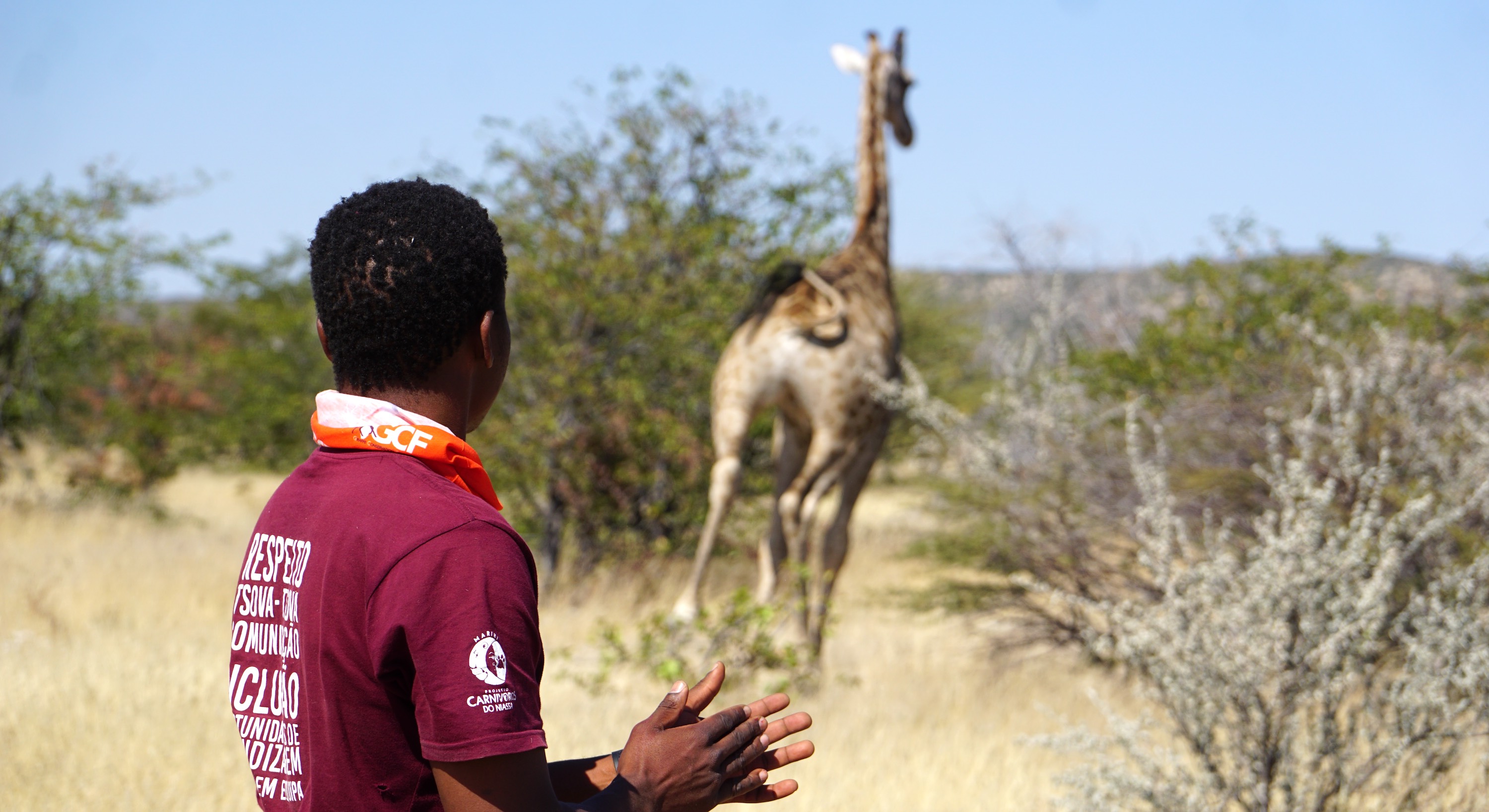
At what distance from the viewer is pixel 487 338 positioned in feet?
5.46

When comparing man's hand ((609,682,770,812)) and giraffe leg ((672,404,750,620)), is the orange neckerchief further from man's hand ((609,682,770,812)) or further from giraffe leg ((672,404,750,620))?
giraffe leg ((672,404,750,620))

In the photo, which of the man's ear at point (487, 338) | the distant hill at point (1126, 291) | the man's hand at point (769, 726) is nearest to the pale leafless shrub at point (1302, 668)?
the man's hand at point (769, 726)

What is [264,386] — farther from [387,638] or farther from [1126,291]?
[387,638]

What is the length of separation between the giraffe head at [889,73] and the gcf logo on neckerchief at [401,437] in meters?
5.82

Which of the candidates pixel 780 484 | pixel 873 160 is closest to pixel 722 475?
pixel 780 484

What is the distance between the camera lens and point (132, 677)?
5098mm

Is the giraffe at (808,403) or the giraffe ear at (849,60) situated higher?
the giraffe ear at (849,60)

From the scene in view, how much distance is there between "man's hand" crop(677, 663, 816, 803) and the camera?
67.3 inches

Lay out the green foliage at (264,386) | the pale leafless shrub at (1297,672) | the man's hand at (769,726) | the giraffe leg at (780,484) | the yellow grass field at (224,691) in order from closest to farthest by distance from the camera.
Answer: the man's hand at (769,726)
the pale leafless shrub at (1297,672)
the yellow grass field at (224,691)
the giraffe leg at (780,484)
the green foliage at (264,386)

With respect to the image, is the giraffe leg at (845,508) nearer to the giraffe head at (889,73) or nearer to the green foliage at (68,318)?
the giraffe head at (889,73)

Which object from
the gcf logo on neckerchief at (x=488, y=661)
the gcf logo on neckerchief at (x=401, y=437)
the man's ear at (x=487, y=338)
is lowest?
the gcf logo on neckerchief at (x=488, y=661)

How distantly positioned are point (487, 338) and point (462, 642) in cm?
44

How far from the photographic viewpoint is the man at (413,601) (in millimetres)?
1422

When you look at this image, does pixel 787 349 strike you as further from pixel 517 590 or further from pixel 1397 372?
pixel 517 590
